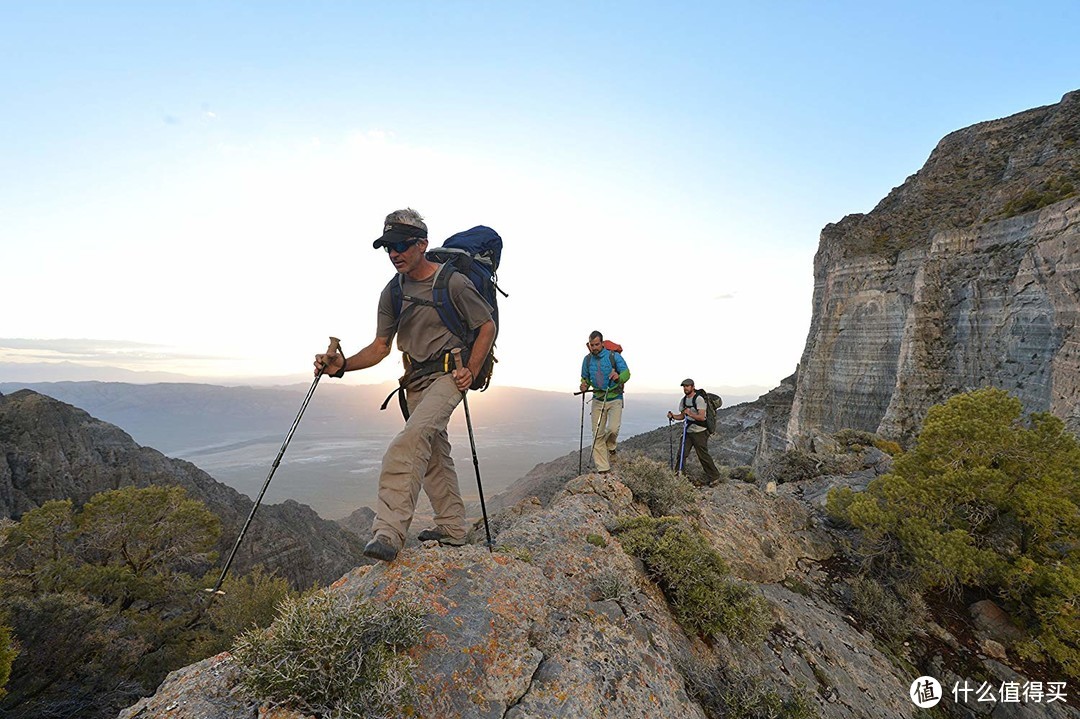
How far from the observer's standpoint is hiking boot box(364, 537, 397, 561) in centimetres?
337

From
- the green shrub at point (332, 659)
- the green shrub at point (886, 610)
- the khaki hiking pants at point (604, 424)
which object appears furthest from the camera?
the khaki hiking pants at point (604, 424)

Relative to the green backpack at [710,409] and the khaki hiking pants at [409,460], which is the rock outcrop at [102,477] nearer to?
the green backpack at [710,409]

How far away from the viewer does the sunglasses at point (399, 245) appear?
3.84m

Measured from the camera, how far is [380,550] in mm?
3432

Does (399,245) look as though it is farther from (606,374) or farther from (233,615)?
(233,615)

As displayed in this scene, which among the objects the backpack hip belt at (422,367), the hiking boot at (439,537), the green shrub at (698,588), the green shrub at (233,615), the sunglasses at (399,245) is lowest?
the green shrub at (233,615)

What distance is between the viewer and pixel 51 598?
12641mm

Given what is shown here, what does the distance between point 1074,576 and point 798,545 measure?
Answer: 3.68 m

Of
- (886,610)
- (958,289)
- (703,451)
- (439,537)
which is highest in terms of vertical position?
(958,289)

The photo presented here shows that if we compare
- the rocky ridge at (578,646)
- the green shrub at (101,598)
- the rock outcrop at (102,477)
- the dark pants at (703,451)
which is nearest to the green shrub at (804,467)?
the dark pants at (703,451)

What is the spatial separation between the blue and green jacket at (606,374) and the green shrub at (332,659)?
716 cm

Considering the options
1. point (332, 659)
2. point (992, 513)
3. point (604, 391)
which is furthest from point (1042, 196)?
point (332, 659)

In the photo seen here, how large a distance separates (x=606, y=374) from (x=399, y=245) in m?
6.47

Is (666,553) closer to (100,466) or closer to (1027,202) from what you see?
(1027,202)
